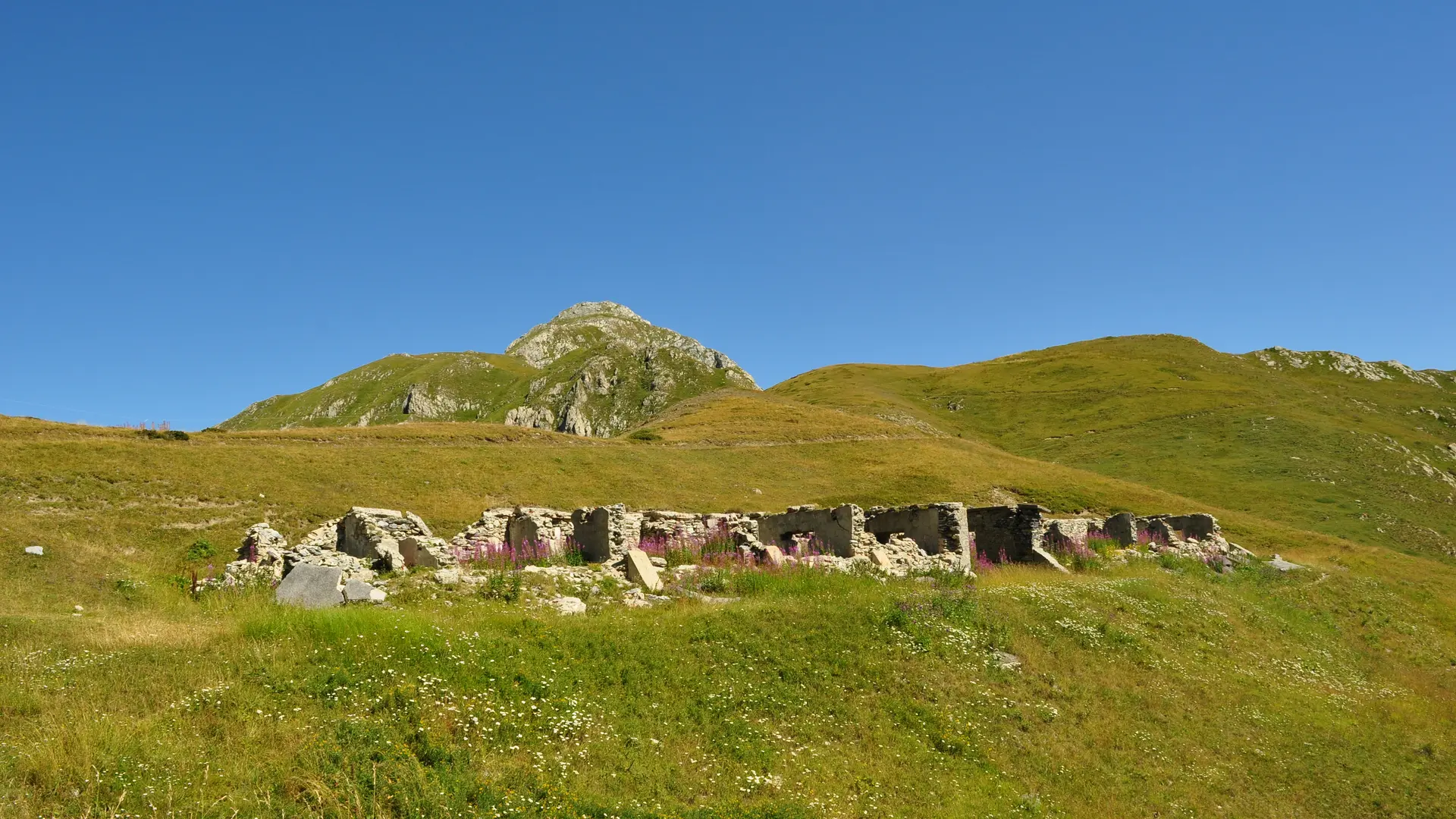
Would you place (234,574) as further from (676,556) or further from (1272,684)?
(1272,684)

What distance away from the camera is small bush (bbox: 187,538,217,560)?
1176 inches

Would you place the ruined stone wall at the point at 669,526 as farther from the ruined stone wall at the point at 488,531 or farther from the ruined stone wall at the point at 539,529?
the ruined stone wall at the point at 488,531

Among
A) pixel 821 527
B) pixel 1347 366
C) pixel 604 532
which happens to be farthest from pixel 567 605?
pixel 1347 366

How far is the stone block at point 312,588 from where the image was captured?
46.5ft

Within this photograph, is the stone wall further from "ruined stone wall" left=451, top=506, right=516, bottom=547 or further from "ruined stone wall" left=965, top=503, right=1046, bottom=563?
"ruined stone wall" left=451, top=506, right=516, bottom=547

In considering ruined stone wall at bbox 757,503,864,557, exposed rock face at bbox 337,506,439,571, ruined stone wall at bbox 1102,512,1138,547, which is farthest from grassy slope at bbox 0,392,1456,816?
ruined stone wall at bbox 1102,512,1138,547

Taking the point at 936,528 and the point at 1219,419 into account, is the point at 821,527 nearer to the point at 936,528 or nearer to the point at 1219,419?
the point at 936,528

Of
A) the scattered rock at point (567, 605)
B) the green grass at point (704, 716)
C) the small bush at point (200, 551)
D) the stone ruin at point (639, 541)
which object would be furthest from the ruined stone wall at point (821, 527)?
the small bush at point (200, 551)

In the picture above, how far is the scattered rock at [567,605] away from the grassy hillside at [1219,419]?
63.2 metres

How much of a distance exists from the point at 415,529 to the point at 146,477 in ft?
84.7

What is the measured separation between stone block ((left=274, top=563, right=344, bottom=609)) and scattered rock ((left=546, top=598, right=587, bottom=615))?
162 inches

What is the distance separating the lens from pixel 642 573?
17.5m

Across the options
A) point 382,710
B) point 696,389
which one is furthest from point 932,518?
point 696,389

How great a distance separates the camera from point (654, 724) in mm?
10258
